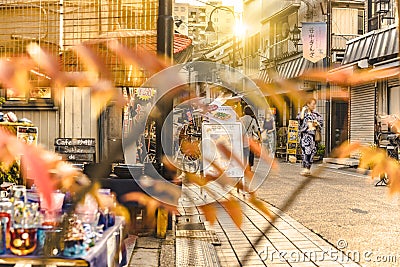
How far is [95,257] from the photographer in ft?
5.87

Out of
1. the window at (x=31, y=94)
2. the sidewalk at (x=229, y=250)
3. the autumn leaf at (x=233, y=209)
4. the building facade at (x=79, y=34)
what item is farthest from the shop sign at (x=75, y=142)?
the autumn leaf at (x=233, y=209)

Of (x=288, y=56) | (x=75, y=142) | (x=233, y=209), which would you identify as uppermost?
(x=288, y=56)

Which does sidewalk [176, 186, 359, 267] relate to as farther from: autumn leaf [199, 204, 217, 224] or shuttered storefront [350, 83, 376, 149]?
autumn leaf [199, 204, 217, 224]

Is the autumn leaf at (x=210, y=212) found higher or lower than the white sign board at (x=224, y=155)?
lower

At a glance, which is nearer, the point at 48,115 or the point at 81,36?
the point at 81,36

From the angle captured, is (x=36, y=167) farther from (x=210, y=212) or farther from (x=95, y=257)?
(x=95, y=257)

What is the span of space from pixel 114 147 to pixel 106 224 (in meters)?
1.47

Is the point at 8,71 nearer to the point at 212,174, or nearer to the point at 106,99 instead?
the point at 106,99

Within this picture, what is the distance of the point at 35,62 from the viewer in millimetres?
692

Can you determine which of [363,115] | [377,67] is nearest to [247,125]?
[377,67]

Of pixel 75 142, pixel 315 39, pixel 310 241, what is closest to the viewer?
pixel 315 39

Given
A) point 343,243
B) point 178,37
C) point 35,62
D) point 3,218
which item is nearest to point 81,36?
point 35,62

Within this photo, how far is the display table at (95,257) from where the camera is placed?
1.65m

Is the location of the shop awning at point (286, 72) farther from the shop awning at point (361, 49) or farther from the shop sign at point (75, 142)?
the shop sign at point (75, 142)
